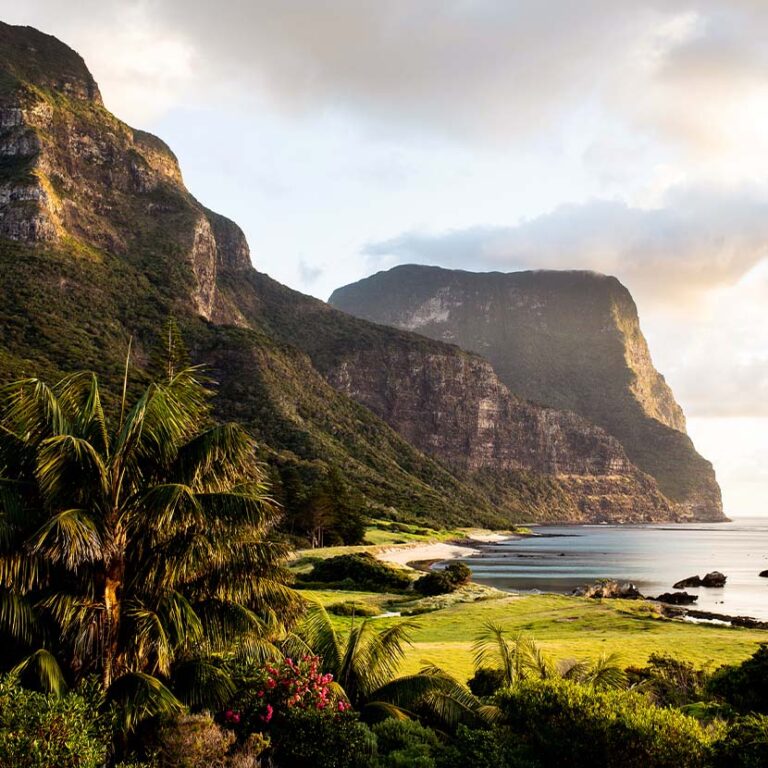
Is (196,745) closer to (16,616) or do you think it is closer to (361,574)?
(16,616)

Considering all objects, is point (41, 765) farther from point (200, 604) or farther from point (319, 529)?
point (319, 529)

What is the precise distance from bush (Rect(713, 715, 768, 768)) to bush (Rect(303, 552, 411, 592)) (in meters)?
51.7

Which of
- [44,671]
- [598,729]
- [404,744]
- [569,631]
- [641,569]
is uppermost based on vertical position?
[44,671]

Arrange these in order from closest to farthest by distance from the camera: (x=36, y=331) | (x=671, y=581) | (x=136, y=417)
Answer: (x=136, y=417) < (x=671, y=581) < (x=36, y=331)

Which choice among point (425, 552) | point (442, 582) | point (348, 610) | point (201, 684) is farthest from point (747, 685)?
point (425, 552)

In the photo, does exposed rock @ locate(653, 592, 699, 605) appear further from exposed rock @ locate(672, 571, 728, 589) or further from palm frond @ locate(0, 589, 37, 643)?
palm frond @ locate(0, 589, 37, 643)

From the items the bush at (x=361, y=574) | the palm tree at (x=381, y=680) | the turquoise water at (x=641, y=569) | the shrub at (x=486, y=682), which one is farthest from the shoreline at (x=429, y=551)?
the palm tree at (x=381, y=680)

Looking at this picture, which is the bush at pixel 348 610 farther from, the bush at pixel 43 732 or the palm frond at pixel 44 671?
the bush at pixel 43 732

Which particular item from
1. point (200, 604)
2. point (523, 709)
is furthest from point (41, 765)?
point (523, 709)

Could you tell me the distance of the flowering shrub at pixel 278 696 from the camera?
40.4 feet

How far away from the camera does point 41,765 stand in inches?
360

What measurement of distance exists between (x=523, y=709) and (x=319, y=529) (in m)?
83.9

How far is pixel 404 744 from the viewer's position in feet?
41.6

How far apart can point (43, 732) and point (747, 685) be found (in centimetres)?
1652
